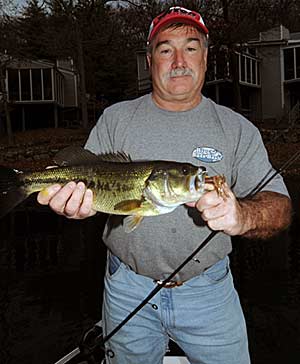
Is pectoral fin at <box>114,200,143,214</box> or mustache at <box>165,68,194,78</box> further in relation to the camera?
mustache at <box>165,68,194,78</box>

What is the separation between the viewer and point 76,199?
2.94 m

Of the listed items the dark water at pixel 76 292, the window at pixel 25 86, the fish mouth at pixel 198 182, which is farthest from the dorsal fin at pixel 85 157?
the window at pixel 25 86

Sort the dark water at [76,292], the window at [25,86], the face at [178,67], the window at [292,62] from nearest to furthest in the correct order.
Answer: the face at [178,67], the dark water at [76,292], the window at [25,86], the window at [292,62]

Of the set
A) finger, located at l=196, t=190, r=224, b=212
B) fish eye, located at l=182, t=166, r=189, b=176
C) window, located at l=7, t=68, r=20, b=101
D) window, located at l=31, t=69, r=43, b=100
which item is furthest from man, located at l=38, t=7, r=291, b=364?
window, located at l=7, t=68, r=20, b=101

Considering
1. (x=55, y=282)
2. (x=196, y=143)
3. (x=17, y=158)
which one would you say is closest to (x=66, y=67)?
(x=17, y=158)

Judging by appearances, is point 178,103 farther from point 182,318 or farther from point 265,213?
point 182,318

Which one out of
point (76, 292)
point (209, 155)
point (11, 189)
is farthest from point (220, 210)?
point (76, 292)

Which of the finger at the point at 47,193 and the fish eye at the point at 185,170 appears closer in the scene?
the fish eye at the point at 185,170

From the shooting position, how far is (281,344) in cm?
578

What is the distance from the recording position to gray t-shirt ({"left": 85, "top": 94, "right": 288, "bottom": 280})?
314 cm

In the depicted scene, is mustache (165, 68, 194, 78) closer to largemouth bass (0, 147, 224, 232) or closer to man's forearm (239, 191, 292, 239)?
largemouth bass (0, 147, 224, 232)

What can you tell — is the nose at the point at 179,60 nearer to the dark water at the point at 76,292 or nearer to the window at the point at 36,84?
the dark water at the point at 76,292

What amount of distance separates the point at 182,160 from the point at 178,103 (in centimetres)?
39

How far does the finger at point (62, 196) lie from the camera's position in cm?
295
